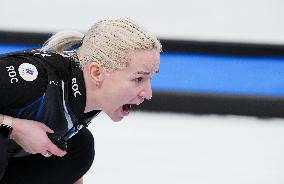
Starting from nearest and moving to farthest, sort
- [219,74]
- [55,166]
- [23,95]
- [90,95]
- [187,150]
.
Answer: [23,95] < [90,95] < [55,166] < [187,150] < [219,74]

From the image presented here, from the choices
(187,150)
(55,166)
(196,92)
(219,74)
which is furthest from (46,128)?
(219,74)

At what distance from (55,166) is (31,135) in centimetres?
28

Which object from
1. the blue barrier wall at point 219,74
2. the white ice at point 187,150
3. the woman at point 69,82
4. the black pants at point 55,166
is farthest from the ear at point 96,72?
the blue barrier wall at point 219,74

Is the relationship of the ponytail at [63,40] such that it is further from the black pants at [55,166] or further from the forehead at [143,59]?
the black pants at [55,166]

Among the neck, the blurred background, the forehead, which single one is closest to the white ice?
the blurred background

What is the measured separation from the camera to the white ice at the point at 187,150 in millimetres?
1677

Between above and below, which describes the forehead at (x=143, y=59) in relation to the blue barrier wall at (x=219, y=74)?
above

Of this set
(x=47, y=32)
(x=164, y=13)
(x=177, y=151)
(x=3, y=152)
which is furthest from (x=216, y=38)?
(x=3, y=152)

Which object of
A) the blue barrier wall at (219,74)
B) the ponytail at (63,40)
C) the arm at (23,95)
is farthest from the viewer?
the blue barrier wall at (219,74)

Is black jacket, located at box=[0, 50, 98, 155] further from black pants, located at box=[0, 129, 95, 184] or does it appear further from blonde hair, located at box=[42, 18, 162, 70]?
black pants, located at box=[0, 129, 95, 184]

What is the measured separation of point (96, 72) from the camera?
1.11m

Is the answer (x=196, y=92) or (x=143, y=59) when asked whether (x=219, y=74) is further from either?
(x=143, y=59)

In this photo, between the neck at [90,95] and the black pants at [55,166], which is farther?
the black pants at [55,166]

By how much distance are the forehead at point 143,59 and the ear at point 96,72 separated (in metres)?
0.06
